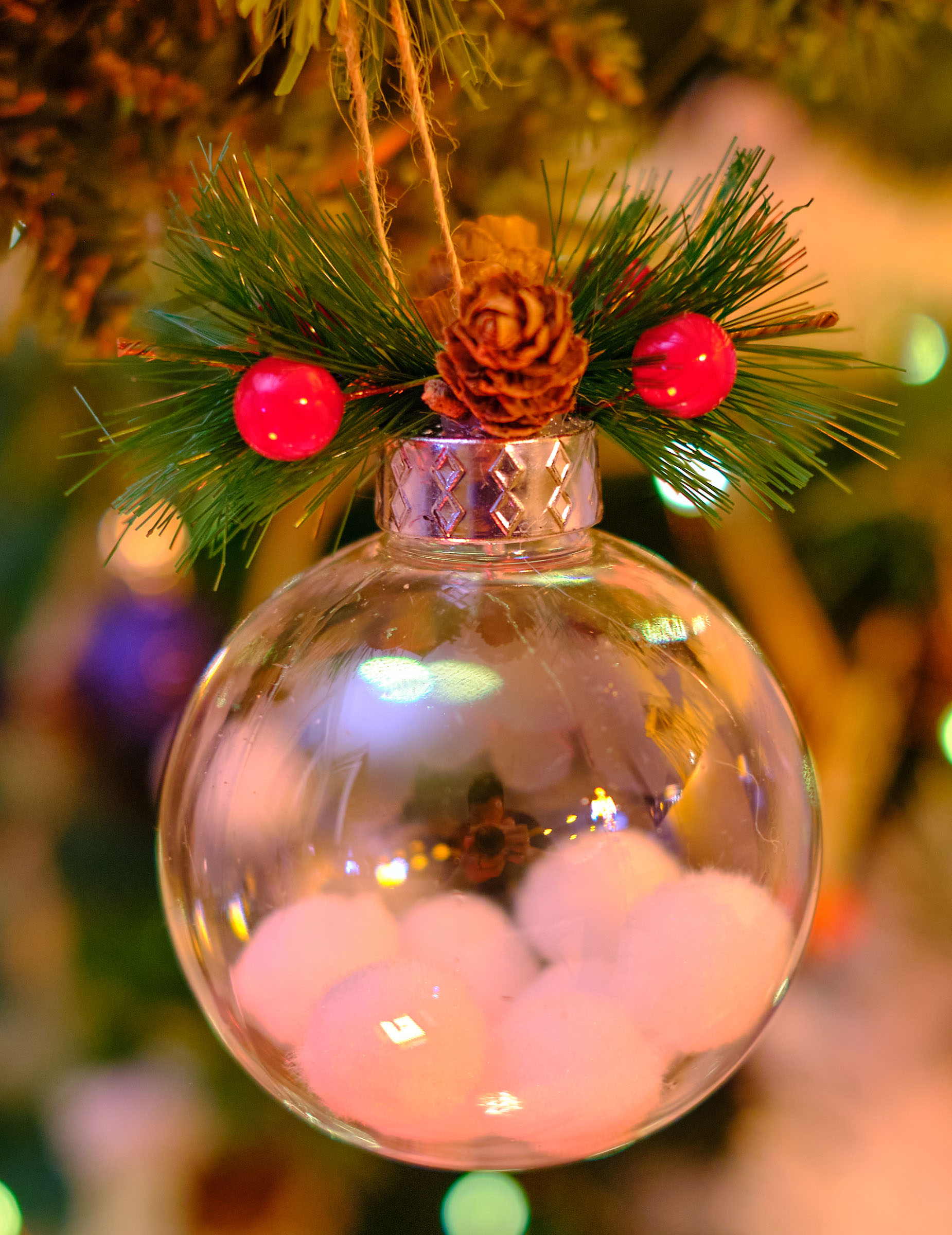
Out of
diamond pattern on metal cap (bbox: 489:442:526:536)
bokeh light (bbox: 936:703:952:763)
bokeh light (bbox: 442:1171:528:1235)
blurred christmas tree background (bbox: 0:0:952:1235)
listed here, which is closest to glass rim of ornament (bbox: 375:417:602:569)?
diamond pattern on metal cap (bbox: 489:442:526:536)

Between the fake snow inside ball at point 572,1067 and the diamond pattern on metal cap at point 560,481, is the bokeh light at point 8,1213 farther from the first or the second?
the diamond pattern on metal cap at point 560,481

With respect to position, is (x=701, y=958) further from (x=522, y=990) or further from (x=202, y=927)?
(x=202, y=927)

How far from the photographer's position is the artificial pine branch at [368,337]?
0.99ft

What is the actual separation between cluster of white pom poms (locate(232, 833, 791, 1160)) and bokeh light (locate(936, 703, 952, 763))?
1.24 feet

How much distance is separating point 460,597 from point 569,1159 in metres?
0.20

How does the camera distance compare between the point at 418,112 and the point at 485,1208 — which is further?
the point at 485,1208

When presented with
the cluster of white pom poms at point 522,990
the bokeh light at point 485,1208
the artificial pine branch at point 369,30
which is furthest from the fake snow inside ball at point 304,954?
the bokeh light at point 485,1208

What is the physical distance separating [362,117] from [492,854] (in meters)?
0.23

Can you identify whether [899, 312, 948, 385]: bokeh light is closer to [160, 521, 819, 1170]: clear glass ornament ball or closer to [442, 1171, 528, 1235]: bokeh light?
[160, 521, 819, 1170]: clear glass ornament ball

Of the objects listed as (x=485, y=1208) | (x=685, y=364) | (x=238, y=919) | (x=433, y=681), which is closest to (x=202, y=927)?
(x=238, y=919)

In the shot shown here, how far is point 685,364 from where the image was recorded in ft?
0.97

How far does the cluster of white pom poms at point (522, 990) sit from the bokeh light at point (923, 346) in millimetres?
395

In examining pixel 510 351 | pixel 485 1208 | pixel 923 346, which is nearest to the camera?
pixel 510 351

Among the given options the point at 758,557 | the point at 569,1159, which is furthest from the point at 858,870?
the point at 569,1159
